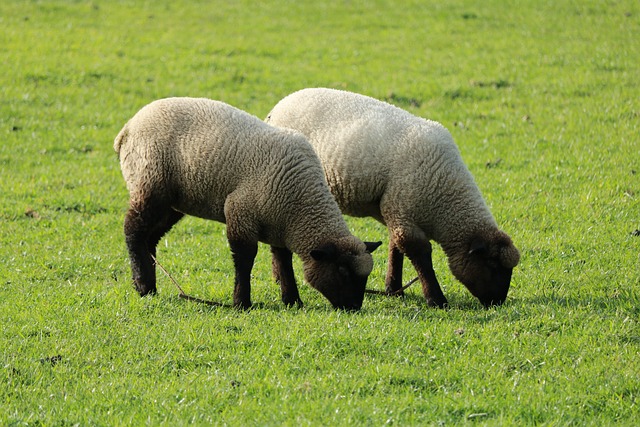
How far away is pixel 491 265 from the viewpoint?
8836 mm

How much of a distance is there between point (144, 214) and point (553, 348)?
401 cm

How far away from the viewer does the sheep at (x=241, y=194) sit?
28.1ft

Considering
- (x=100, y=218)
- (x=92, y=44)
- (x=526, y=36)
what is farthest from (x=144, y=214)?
(x=526, y=36)

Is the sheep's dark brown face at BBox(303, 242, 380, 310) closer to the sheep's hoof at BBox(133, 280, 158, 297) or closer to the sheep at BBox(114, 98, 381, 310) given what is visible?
the sheep at BBox(114, 98, 381, 310)

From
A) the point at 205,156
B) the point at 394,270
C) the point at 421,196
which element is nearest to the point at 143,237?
the point at 205,156

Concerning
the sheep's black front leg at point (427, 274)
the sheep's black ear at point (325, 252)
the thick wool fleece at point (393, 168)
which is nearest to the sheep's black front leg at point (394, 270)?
the thick wool fleece at point (393, 168)

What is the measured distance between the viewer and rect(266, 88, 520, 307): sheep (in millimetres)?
8883

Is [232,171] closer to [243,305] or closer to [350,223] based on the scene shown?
[243,305]

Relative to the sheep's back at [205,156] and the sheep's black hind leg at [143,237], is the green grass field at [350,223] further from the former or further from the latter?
the sheep's back at [205,156]

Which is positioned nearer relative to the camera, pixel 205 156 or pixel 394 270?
pixel 205 156

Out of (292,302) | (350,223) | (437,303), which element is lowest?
(350,223)

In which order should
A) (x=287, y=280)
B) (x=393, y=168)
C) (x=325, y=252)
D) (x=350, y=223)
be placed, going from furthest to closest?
(x=350, y=223) < (x=393, y=168) < (x=287, y=280) < (x=325, y=252)

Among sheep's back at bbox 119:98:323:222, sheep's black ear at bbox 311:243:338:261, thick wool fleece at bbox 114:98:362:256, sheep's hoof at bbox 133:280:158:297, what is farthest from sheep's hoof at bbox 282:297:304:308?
sheep's hoof at bbox 133:280:158:297

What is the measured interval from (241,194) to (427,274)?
1.88m
